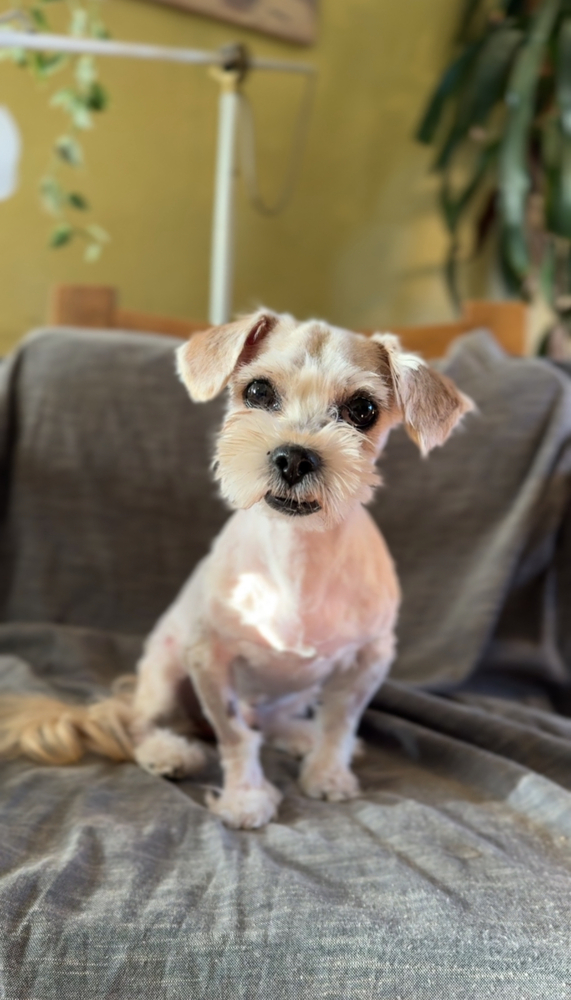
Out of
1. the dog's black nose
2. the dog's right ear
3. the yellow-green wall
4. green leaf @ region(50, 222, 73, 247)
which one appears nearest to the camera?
the dog's black nose

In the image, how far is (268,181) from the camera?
2414 mm

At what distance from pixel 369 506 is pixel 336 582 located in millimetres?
599

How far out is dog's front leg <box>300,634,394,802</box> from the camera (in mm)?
1059

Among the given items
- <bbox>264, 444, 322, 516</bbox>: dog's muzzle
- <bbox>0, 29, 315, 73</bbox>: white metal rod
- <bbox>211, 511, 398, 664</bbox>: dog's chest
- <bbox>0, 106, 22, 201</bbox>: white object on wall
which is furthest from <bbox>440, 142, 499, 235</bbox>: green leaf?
<bbox>264, 444, 322, 516</bbox>: dog's muzzle

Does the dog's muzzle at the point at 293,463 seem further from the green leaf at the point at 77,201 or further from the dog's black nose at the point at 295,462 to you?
the green leaf at the point at 77,201

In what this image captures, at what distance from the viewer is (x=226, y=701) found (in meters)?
1.03

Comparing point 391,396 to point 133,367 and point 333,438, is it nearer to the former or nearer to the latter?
point 333,438

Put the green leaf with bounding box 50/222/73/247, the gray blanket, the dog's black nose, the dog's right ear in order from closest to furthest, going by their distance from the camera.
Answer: the gray blanket → the dog's black nose → the dog's right ear → the green leaf with bounding box 50/222/73/247

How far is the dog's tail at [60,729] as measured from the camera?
108 cm

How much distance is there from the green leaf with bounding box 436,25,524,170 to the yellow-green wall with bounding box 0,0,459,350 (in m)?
0.39

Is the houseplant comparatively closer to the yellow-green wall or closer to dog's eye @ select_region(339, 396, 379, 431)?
the yellow-green wall

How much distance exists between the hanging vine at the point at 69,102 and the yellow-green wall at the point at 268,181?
0.12 ft

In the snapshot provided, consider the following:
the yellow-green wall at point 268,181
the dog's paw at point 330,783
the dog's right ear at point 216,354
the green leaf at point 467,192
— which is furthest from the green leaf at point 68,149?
the dog's paw at point 330,783

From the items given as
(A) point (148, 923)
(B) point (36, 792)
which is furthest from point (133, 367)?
(A) point (148, 923)
